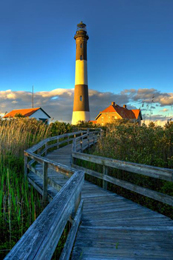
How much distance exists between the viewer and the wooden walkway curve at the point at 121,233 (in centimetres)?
248

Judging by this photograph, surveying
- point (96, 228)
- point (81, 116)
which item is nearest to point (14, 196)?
point (96, 228)

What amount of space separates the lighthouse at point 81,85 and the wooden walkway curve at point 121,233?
2633 centimetres

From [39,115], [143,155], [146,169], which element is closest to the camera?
[146,169]

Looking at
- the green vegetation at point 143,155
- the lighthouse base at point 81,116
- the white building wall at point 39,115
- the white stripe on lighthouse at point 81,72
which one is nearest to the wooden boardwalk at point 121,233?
the green vegetation at point 143,155

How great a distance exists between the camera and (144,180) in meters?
5.75

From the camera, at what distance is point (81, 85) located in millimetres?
29938

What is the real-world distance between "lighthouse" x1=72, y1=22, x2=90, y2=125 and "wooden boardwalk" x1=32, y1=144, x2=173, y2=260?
2631cm

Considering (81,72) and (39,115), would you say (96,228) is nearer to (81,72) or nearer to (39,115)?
(81,72)

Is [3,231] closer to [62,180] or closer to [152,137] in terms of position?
[62,180]

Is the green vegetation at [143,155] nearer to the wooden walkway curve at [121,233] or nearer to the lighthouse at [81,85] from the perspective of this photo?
the wooden walkway curve at [121,233]

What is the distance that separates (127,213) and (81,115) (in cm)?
2670

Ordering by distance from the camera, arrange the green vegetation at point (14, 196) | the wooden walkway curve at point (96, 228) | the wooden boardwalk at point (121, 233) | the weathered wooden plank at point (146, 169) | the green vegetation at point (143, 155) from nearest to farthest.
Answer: the wooden walkway curve at point (96, 228) → the wooden boardwalk at point (121, 233) → the green vegetation at point (14, 196) → the weathered wooden plank at point (146, 169) → the green vegetation at point (143, 155)

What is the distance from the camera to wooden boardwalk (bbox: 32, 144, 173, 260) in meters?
2.47

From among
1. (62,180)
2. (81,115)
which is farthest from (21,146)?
(81,115)
